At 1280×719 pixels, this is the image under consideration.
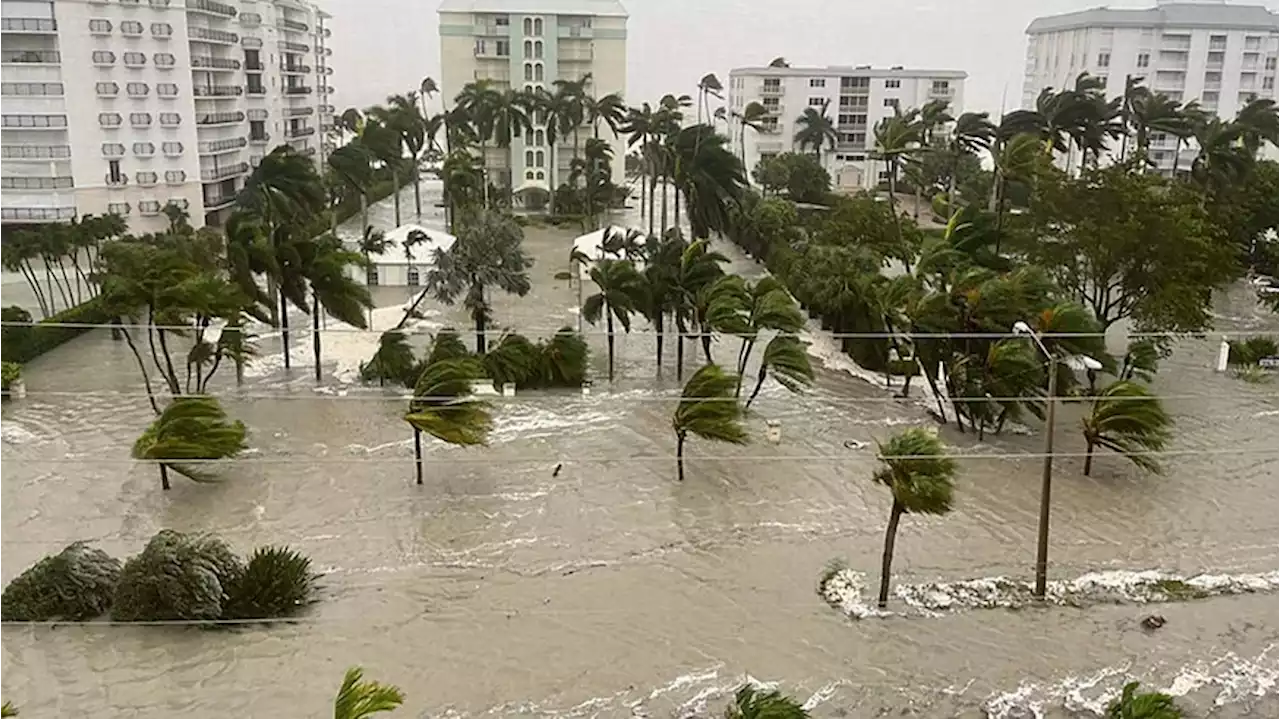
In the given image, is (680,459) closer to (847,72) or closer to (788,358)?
(788,358)

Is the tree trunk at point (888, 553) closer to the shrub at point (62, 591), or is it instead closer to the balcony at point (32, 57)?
the shrub at point (62, 591)

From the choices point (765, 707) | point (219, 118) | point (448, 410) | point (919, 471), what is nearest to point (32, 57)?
point (219, 118)

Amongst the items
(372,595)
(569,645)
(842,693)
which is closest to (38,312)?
(372,595)

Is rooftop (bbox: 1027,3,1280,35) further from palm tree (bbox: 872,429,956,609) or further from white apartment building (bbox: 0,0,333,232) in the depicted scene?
palm tree (bbox: 872,429,956,609)

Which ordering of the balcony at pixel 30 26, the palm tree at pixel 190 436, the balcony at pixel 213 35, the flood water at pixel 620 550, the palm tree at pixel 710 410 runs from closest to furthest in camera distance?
the flood water at pixel 620 550, the palm tree at pixel 190 436, the palm tree at pixel 710 410, the balcony at pixel 30 26, the balcony at pixel 213 35

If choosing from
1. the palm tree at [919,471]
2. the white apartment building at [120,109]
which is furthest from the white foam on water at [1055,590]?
the white apartment building at [120,109]

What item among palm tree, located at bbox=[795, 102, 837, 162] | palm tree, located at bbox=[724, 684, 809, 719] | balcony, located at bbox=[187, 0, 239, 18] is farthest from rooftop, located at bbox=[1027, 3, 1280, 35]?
palm tree, located at bbox=[724, 684, 809, 719]

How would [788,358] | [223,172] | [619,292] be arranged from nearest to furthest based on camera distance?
[788,358] < [619,292] < [223,172]
